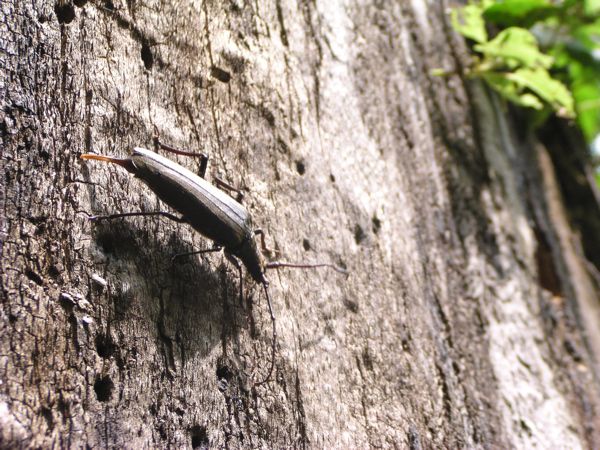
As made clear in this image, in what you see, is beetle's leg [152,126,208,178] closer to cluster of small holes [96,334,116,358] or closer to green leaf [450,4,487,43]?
cluster of small holes [96,334,116,358]

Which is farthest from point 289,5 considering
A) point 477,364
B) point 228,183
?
point 477,364

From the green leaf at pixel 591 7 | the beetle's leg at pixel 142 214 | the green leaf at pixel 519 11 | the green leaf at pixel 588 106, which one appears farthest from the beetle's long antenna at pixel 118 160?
the green leaf at pixel 588 106

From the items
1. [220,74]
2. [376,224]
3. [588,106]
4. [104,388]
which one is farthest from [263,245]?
[588,106]

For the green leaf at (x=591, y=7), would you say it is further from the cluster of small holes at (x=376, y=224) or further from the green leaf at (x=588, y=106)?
the cluster of small holes at (x=376, y=224)

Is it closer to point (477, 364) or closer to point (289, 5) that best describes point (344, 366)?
point (477, 364)

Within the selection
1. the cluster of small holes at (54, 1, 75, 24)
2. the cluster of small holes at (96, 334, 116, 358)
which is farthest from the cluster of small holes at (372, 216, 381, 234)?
the cluster of small holes at (54, 1, 75, 24)

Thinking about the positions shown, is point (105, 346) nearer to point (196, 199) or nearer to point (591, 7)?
point (196, 199)
